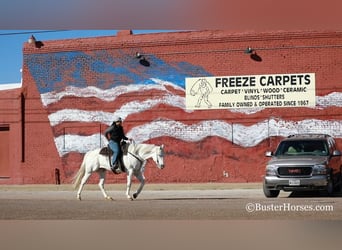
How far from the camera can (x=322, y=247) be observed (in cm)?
852

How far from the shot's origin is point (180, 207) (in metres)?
14.7

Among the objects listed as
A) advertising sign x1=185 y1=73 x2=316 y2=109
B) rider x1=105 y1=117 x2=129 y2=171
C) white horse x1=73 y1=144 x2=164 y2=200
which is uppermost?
advertising sign x1=185 y1=73 x2=316 y2=109

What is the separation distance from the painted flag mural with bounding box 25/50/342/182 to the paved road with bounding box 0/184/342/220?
3677 millimetres

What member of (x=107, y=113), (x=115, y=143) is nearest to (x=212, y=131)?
(x=107, y=113)

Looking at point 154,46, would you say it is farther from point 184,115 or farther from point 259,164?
point 259,164

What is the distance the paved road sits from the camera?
41.2ft

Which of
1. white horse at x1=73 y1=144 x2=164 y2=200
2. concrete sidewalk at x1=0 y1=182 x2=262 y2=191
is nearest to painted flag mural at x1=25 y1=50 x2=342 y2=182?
concrete sidewalk at x1=0 y1=182 x2=262 y2=191

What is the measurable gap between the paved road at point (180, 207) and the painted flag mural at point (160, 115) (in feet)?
12.1

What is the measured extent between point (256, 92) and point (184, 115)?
309 centimetres

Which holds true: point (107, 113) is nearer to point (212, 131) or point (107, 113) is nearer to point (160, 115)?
point (160, 115)

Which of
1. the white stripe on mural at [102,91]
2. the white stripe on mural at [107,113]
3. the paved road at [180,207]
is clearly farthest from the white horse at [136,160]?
the white stripe on mural at [102,91]

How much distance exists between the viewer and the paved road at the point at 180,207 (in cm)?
1255

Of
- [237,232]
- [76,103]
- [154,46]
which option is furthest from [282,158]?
[76,103]

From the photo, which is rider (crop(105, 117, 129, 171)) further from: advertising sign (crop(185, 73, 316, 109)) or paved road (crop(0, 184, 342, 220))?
advertising sign (crop(185, 73, 316, 109))
